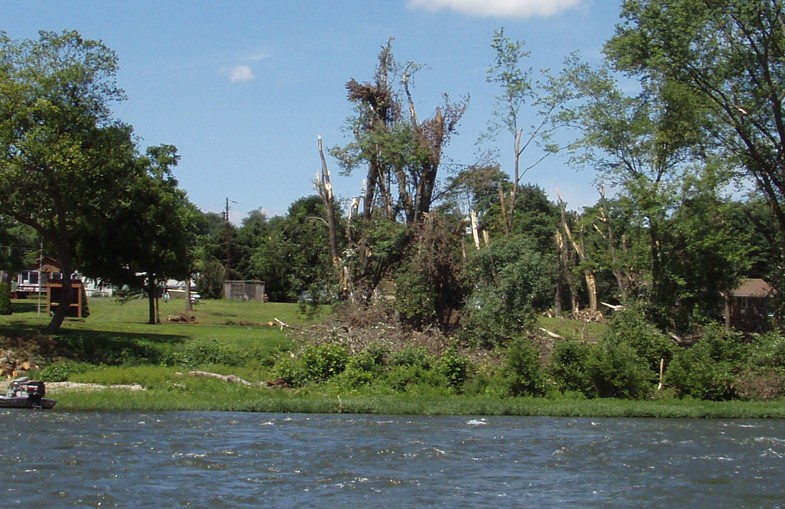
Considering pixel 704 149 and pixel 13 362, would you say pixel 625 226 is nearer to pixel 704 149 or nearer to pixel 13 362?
pixel 704 149

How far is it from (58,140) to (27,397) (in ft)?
39.8

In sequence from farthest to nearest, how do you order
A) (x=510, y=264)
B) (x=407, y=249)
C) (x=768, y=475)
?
(x=407, y=249) < (x=510, y=264) < (x=768, y=475)

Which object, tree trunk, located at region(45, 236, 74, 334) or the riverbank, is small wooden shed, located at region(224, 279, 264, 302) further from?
the riverbank

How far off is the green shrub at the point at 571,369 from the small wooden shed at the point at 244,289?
4923cm

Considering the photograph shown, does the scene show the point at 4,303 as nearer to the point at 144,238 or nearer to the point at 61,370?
the point at 144,238

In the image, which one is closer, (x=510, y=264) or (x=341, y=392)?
(x=341, y=392)

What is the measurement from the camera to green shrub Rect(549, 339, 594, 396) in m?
29.6

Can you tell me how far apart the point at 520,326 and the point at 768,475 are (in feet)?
56.2

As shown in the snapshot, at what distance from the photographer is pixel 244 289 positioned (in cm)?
7719

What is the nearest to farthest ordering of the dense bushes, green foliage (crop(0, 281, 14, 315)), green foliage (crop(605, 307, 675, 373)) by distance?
the dense bushes
green foliage (crop(605, 307, 675, 373))
green foliage (crop(0, 281, 14, 315))

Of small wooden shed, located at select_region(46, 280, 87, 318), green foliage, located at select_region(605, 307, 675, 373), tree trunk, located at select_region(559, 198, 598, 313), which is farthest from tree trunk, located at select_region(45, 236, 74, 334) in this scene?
tree trunk, located at select_region(559, 198, 598, 313)

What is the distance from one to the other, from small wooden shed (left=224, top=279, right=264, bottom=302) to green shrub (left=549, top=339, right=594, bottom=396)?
162ft

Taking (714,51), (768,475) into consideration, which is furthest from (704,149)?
(768,475)

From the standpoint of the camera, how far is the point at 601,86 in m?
41.1
